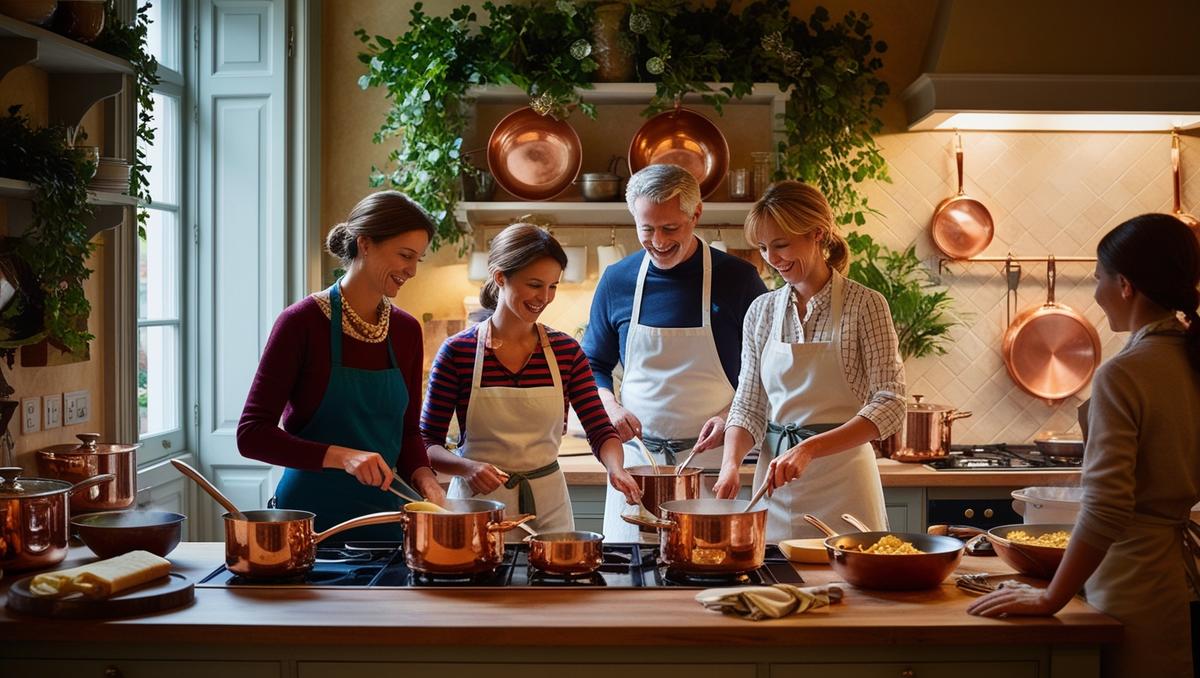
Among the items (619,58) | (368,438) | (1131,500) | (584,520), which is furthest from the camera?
(619,58)

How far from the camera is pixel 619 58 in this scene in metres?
4.20

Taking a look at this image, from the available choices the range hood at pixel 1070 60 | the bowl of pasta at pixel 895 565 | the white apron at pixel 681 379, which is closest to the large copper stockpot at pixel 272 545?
the bowl of pasta at pixel 895 565

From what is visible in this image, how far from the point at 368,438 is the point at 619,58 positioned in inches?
80.4

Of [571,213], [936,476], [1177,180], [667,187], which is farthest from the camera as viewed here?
[1177,180]

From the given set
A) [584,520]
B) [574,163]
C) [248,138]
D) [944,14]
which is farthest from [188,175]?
[944,14]

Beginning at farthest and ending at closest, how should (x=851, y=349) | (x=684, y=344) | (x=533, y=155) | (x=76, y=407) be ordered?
(x=533, y=155) < (x=684, y=344) < (x=76, y=407) < (x=851, y=349)

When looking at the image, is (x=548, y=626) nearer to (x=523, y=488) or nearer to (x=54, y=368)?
(x=523, y=488)

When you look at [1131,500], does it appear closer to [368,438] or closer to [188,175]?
[368,438]

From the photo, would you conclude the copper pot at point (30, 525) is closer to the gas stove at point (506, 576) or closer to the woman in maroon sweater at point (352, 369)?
the gas stove at point (506, 576)

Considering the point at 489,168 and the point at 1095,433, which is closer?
the point at 1095,433

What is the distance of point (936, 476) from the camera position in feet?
12.6

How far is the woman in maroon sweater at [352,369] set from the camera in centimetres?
261

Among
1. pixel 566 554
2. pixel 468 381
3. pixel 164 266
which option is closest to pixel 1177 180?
pixel 468 381

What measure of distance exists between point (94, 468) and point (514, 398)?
1013mm
